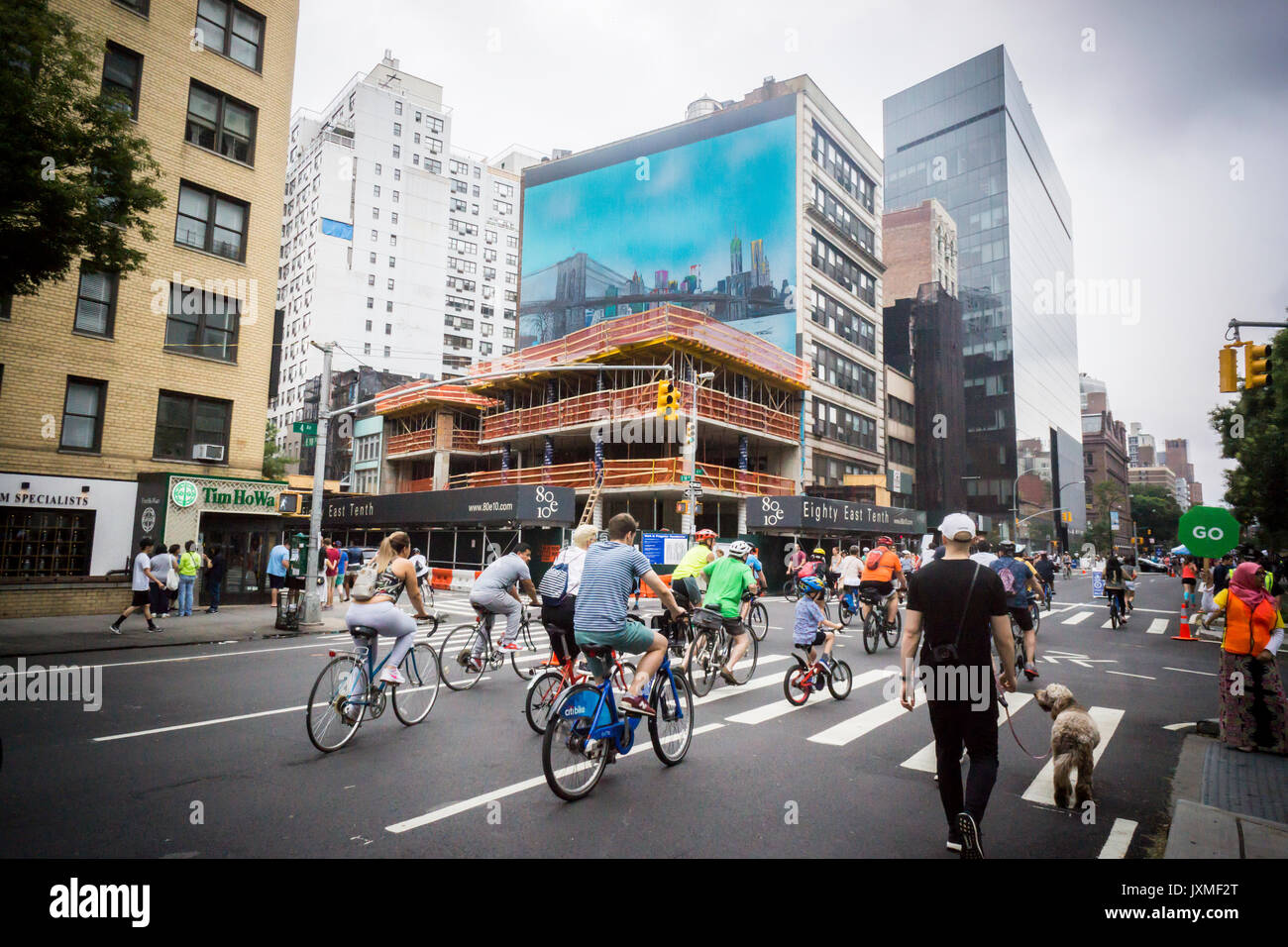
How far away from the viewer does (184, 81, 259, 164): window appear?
20.4 meters

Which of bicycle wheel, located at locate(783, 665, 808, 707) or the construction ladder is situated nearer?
bicycle wheel, located at locate(783, 665, 808, 707)

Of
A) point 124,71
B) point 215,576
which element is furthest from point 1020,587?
point 124,71

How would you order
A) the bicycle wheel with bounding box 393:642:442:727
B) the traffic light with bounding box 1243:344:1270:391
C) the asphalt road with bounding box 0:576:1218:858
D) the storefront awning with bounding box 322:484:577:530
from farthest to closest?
the storefront awning with bounding box 322:484:577:530, the traffic light with bounding box 1243:344:1270:391, the bicycle wheel with bounding box 393:642:442:727, the asphalt road with bounding box 0:576:1218:858

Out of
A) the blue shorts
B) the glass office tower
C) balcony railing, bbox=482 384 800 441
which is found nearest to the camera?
A: the blue shorts

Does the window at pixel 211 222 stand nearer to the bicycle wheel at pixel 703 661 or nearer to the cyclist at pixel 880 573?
the bicycle wheel at pixel 703 661

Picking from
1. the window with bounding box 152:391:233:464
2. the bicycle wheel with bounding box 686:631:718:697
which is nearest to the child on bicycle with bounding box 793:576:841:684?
the bicycle wheel with bounding box 686:631:718:697

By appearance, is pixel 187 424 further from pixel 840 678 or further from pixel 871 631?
pixel 840 678

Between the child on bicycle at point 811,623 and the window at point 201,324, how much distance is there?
1943cm

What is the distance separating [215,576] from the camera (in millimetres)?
19203

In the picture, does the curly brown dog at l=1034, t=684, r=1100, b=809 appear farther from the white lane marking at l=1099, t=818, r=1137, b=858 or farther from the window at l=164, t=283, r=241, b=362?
the window at l=164, t=283, r=241, b=362

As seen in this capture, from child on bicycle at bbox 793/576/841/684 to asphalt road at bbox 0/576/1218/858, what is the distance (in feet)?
2.68

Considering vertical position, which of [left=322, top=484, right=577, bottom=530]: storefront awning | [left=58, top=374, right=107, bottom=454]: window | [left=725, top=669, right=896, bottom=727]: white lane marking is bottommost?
[left=725, top=669, right=896, bottom=727]: white lane marking
